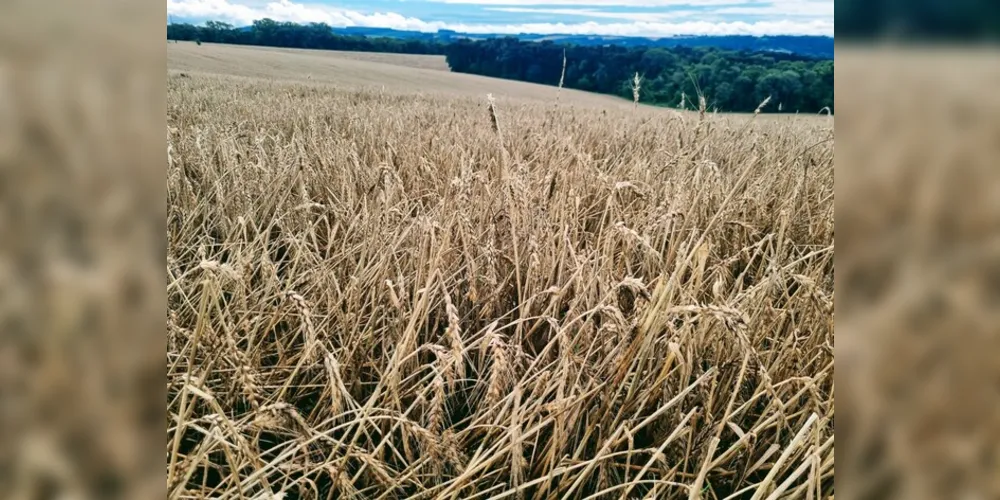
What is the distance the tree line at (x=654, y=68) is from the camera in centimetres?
314

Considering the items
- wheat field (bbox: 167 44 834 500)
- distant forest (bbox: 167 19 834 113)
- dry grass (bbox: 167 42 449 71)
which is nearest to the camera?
wheat field (bbox: 167 44 834 500)

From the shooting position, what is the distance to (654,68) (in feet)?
42.3

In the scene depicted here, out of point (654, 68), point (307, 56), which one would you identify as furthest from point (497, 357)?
point (307, 56)
